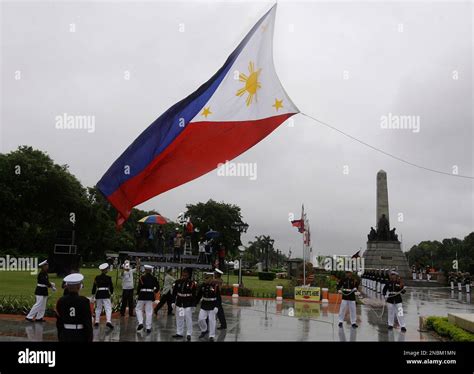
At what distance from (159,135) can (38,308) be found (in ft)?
20.6

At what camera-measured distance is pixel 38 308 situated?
13508 millimetres

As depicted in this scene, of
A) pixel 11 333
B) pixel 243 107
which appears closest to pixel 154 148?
pixel 243 107

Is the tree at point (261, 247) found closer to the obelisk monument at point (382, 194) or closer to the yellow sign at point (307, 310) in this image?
the obelisk monument at point (382, 194)

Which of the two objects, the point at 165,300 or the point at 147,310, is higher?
the point at 147,310

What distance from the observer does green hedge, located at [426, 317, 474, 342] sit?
441 inches

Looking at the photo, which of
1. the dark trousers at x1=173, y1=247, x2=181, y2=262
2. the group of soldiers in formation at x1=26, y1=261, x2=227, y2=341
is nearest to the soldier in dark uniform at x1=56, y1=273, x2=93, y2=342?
the group of soldiers in formation at x1=26, y1=261, x2=227, y2=341

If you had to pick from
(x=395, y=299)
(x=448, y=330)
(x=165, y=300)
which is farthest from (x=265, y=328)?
(x=448, y=330)

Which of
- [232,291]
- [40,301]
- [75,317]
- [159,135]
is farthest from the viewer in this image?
[232,291]

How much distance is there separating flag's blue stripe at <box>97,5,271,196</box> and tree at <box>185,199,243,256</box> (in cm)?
5934

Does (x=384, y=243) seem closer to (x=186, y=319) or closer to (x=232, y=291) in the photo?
(x=232, y=291)

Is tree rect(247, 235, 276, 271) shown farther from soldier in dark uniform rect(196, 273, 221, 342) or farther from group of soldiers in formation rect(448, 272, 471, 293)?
soldier in dark uniform rect(196, 273, 221, 342)

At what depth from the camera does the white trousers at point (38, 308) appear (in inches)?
529

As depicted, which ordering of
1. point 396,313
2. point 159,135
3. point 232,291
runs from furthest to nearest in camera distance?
point 232,291 < point 396,313 < point 159,135

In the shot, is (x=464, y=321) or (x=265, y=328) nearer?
(x=464, y=321)
